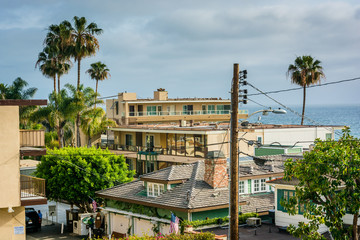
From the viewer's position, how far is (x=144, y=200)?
33.5 m

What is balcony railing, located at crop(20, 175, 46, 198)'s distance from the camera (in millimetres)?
29141

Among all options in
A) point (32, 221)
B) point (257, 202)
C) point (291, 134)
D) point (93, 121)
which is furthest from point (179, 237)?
point (93, 121)

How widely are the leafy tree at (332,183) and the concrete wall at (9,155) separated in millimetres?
13605

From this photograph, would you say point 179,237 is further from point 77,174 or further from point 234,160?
point 77,174

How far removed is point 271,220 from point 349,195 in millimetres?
10301

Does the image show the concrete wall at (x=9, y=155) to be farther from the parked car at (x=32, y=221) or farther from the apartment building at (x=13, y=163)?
the parked car at (x=32, y=221)

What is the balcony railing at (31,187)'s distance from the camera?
2914 centimetres

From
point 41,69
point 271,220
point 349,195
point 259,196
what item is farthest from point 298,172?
point 41,69

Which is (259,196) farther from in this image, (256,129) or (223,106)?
(223,106)

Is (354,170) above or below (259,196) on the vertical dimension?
above

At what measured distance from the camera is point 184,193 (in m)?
31.9

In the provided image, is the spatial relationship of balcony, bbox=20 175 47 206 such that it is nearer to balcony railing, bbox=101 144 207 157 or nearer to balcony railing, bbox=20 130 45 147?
balcony railing, bbox=20 130 45 147

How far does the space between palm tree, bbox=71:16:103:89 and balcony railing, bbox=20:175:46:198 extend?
40.9m

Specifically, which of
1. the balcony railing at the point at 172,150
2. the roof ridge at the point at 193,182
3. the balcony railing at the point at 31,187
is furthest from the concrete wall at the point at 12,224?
the balcony railing at the point at 172,150
